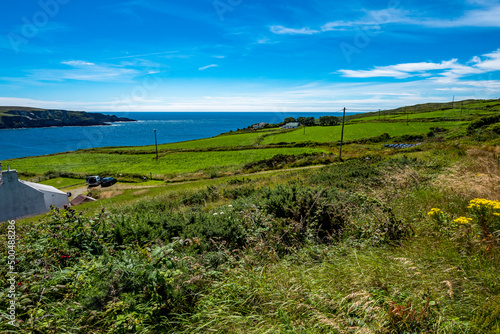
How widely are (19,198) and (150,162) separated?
33769 millimetres

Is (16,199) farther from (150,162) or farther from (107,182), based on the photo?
(150,162)

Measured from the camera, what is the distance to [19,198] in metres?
26.5

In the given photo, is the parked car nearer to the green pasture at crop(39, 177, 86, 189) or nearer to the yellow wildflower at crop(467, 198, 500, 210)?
the green pasture at crop(39, 177, 86, 189)

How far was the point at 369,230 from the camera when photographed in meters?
4.53

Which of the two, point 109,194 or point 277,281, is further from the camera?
point 109,194

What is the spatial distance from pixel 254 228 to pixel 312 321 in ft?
8.74

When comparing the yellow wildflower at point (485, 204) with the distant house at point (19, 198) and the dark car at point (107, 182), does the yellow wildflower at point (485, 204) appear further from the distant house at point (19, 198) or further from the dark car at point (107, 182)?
the dark car at point (107, 182)

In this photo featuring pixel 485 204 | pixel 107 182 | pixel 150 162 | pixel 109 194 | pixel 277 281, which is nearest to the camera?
pixel 277 281

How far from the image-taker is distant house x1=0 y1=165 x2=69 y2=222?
83.9 feet

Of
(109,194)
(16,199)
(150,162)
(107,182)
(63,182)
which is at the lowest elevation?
(63,182)

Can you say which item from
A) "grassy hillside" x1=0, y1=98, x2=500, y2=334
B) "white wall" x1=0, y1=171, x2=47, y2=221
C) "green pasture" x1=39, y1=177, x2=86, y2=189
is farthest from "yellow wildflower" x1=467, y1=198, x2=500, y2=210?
"green pasture" x1=39, y1=177, x2=86, y2=189

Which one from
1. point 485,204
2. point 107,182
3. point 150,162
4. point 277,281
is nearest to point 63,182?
point 107,182

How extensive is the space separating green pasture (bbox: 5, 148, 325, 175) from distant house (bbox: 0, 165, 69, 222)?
21145mm

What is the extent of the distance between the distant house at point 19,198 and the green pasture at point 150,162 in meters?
21.1
